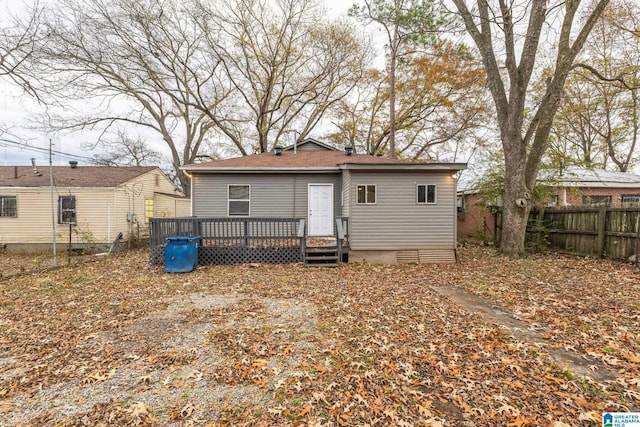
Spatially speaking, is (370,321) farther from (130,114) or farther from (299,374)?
(130,114)

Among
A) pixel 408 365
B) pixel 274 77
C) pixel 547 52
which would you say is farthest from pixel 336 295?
pixel 547 52

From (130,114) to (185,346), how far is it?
20030 mm

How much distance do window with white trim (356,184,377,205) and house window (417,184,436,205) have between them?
1.55 metres

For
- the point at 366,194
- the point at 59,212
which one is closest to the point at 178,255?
the point at 366,194

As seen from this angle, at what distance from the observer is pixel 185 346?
12.9 feet

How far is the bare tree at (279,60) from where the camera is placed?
51.1 ft

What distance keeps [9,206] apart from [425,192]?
18.0 m

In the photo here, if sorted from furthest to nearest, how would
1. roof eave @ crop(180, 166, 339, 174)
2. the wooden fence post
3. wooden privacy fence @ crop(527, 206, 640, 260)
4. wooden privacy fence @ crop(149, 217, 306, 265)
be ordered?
1. roof eave @ crop(180, 166, 339, 174)
2. wooden privacy fence @ crop(149, 217, 306, 265)
3. the wooden fence post
4. wooden privacy fence @ crop(527, 206, 640, 260)

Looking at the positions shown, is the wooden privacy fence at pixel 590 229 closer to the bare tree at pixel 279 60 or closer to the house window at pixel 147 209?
the bare tree at pixel 279 60

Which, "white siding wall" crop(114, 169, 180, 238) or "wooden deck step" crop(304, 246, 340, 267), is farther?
"white siding wall" crop(114, 169, 180, 238)

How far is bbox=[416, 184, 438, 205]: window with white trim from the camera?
9.80 meters

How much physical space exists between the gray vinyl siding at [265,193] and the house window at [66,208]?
22.1 feet

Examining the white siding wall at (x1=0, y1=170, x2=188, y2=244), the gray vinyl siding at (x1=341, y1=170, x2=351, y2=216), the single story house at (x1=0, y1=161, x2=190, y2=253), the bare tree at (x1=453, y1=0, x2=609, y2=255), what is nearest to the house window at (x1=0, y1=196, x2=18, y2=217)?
the single story house at (x1=0, y1=161, x2=190, y2=253)

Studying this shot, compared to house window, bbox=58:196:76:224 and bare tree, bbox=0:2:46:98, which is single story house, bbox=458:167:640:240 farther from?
house window, bbox=58:196:76:224
